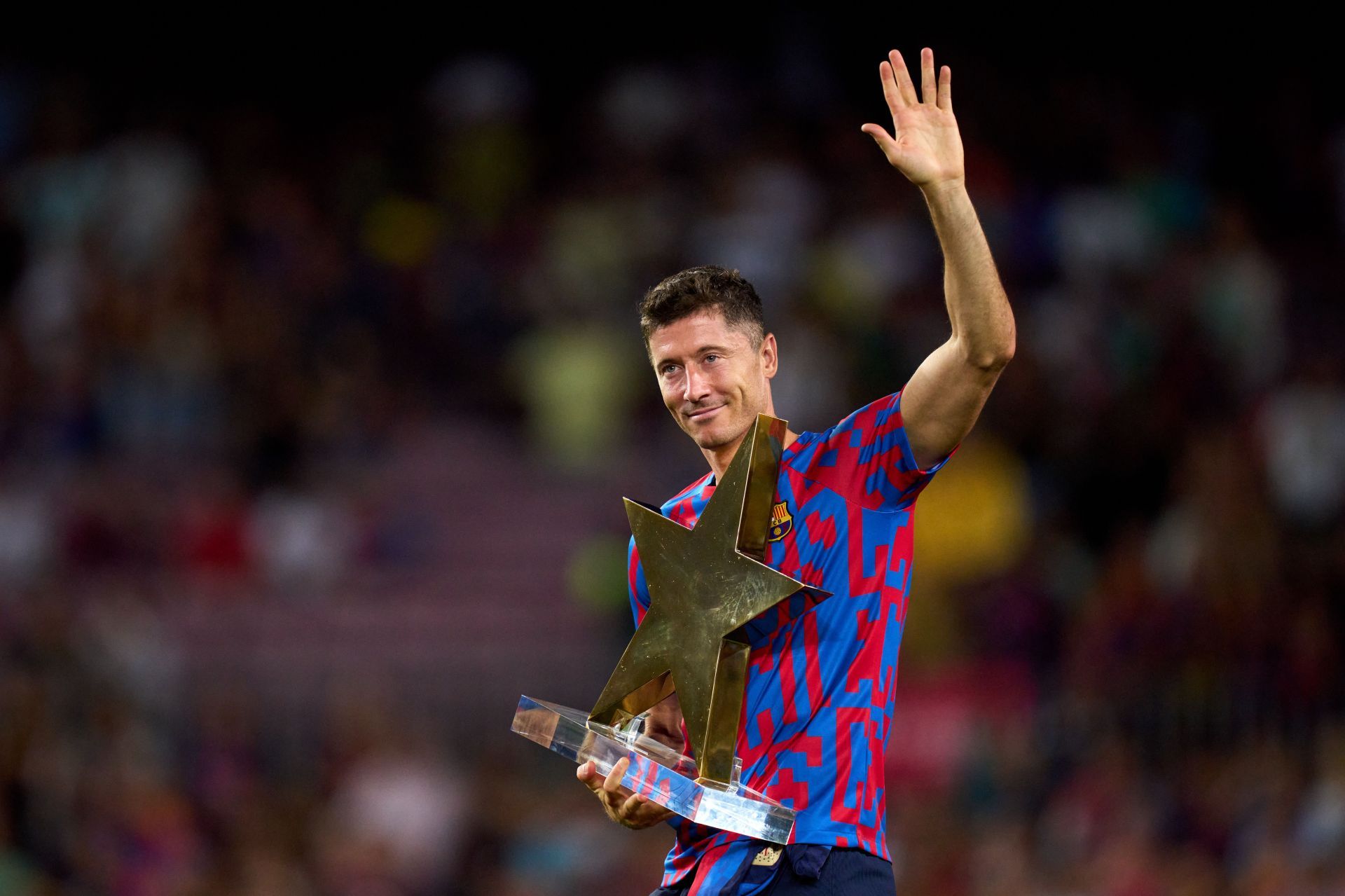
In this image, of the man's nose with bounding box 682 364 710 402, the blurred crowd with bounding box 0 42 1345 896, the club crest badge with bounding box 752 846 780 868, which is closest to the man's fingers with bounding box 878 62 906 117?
the man's nose with bounding box 682 364 710 402

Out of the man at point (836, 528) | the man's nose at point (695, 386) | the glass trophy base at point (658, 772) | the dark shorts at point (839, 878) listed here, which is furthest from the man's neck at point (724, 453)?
the dark shorts at point (839, 878)

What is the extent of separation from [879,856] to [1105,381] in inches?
270

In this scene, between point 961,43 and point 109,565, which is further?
point 961,43

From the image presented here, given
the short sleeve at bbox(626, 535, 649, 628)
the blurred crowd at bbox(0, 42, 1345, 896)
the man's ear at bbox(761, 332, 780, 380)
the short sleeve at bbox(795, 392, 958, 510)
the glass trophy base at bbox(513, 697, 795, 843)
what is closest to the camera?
the glass trophy base at bbox(513, 697, 795, 843)

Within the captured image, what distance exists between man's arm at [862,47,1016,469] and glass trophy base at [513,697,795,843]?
785 millimetres

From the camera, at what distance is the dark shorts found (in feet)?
11.9

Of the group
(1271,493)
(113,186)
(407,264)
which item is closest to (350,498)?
(407,264)

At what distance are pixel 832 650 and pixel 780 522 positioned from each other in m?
0.31

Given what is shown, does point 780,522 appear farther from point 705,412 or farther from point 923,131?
point 923,131

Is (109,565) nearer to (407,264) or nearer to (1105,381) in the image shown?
(407,264)

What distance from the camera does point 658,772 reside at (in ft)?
12.1

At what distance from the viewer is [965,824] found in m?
8.35

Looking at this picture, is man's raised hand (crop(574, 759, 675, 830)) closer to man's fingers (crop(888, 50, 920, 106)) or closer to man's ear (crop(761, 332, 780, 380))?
man's ear (crop(761, 332, 780, 380))

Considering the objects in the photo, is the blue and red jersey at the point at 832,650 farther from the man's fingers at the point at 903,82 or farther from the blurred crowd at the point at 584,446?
the blurred crowd at the point at 584,446
